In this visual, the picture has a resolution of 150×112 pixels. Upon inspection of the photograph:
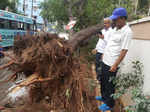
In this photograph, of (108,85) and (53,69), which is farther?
(108,85)

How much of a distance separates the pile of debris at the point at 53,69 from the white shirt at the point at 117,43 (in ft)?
1.99

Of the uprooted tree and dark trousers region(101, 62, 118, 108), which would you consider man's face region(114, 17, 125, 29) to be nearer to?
dark trousers region(101, 62, 118, 108)

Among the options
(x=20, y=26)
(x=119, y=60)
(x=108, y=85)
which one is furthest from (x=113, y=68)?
(x=20, y=26)

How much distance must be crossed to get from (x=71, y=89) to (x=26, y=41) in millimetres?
1176

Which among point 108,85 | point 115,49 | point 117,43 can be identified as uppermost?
point 117,43

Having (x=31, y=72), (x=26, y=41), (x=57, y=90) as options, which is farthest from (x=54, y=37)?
(x=57, y=90)

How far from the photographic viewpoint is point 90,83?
4055 millimetres

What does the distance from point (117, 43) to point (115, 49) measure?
0.11m

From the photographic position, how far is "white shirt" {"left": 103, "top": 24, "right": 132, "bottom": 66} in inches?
97.0

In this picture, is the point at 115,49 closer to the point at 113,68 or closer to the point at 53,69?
the point at 113,68

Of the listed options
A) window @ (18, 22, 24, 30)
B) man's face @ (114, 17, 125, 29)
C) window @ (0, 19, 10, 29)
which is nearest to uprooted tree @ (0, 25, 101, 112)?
man's face @ (114, 17, 125, 29)

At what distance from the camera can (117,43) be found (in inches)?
106

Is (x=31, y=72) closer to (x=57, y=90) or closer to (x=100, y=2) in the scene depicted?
(x=57, y=90)

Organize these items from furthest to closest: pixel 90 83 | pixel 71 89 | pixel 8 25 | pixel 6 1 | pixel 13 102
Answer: pixel 6 1, pixel 8 25, pixel 90 83, pixel 13 102, pixel 71 89
